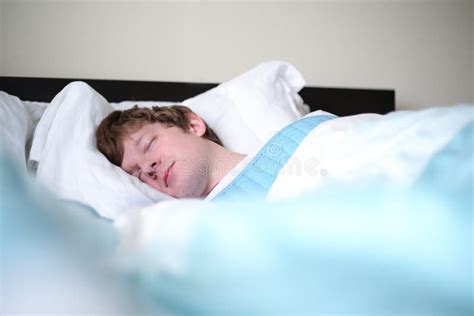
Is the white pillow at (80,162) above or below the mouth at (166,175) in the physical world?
above

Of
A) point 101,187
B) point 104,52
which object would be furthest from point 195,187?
point 104,52

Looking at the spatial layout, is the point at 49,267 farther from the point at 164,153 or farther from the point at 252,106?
the point at 252,106

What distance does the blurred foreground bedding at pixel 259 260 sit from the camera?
0.83 feet

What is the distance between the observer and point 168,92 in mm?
1430

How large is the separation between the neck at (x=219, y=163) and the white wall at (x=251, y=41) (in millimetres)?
628

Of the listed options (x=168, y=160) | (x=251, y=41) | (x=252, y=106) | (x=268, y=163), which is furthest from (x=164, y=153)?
(x=251, y=41)

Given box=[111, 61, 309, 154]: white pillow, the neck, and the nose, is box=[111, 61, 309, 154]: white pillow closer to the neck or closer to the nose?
the neck

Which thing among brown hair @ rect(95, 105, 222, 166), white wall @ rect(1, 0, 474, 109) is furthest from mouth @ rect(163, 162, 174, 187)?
white wall @ rect(1, 0, 474, 109)

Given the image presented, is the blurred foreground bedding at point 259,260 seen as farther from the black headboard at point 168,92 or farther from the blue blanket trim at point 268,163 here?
the black headboard at point 168,92

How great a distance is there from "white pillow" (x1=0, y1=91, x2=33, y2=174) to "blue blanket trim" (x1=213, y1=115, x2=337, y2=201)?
411mm

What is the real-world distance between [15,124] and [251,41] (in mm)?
963

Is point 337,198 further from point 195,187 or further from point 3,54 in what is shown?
point 3,54

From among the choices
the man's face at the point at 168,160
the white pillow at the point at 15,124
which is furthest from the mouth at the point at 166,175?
the white pillow at the point at 15,124

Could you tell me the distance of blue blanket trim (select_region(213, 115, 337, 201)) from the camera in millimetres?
724
